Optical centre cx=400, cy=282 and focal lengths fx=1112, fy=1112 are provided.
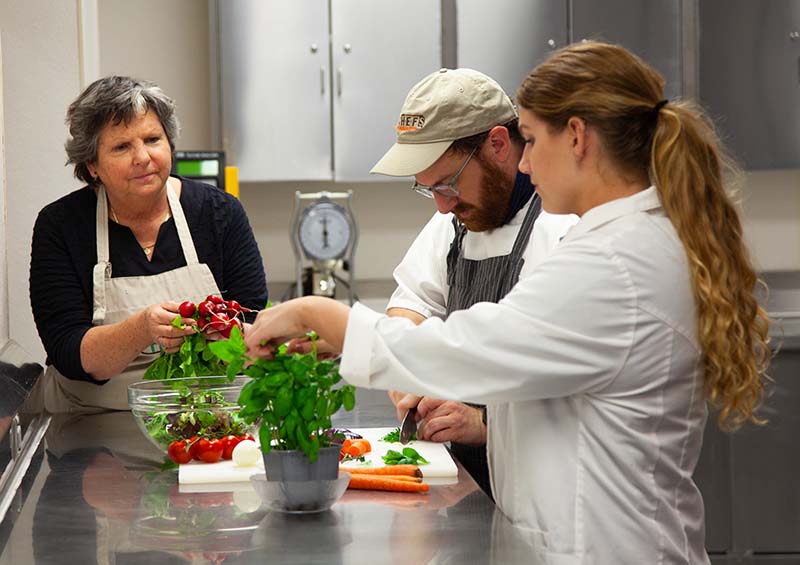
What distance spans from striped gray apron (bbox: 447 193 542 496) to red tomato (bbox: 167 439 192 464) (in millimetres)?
554

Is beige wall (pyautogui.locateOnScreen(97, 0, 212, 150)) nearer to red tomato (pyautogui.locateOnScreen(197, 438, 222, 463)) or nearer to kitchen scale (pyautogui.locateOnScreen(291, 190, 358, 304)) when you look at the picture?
kitchen scale (pyautogui.locateOnScreen(291, 190, 358, 304))

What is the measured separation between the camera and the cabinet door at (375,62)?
448 centimetres

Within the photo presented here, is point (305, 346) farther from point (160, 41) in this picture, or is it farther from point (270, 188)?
point (160, 41)

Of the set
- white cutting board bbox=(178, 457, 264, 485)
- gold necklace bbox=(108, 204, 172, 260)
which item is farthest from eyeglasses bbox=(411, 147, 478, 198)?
gold necklace bbox=(108, 204, 172, 260)

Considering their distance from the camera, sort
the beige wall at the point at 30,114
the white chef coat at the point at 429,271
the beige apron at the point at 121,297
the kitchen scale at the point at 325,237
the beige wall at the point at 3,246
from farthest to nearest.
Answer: the kitchen scale at the point at 325,237 < the beige wall at the point at 30,114 < the beige wall at the point at 3,246 < the beige apron at the point at 121,297 < the white chef coat at the point at 429,271

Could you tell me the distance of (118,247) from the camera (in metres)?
Result: 2.58

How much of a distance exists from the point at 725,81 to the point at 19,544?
141 inches

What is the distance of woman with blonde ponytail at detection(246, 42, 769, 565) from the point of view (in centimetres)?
153

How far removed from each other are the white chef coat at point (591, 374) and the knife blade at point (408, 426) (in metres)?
0.47

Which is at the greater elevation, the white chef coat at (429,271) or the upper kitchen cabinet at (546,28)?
the upper kitchen cabinet at (546,28)

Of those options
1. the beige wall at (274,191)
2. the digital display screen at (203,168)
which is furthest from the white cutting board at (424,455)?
the beige wall at (274,191)

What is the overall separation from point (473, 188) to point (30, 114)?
155 centimetres

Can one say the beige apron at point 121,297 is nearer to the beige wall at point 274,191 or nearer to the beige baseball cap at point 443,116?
the beige baseball cap at point 443,116

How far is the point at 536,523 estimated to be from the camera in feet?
5.39
